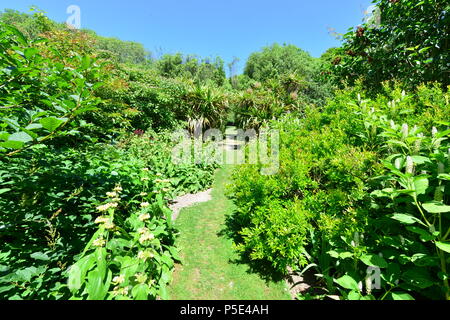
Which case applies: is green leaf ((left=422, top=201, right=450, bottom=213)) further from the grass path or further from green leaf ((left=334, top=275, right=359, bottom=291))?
the grass path

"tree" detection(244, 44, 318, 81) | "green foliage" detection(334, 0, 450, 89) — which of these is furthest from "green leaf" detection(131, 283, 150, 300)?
"tree" detection(244, 44, 318, 81)

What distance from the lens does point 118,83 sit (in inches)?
234

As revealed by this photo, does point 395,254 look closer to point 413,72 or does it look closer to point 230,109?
point 413,72

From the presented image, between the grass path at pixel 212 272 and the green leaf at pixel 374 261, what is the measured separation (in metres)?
1.13

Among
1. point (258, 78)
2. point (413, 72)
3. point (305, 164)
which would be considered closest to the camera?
point (305, 164)

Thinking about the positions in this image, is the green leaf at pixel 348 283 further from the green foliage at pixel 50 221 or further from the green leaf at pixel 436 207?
the green foliage at pixel 50 221

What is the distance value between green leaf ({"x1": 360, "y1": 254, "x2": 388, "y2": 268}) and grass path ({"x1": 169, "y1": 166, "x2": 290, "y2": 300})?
1133 mm

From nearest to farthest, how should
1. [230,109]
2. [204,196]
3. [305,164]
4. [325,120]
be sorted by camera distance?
[305,164]
[325,120]
[204,196]
[230,109]

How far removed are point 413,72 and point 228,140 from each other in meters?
9.94

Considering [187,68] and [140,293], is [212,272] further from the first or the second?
[187,68]

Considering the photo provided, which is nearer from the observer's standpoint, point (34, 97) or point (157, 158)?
point (34, 97)

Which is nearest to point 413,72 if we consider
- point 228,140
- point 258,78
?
point 228,140

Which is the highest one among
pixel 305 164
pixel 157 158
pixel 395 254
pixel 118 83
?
pixel 118 83

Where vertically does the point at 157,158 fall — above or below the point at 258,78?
below
